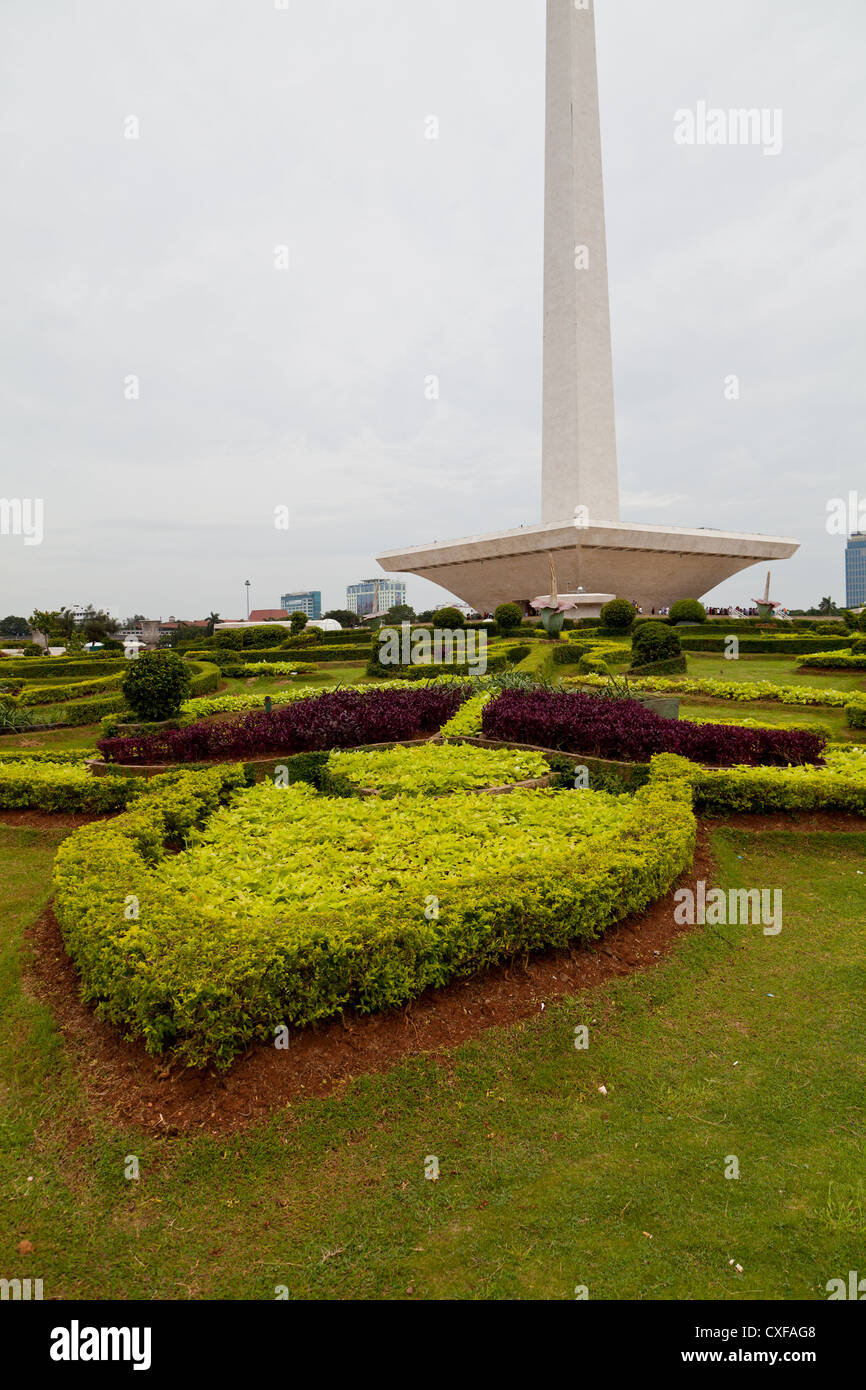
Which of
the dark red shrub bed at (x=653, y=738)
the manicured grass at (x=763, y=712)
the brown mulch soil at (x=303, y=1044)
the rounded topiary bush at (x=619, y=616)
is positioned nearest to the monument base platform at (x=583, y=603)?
the rounded topiary bush at (x=619, y=616)

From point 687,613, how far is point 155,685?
21.0 metres

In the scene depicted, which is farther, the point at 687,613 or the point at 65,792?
the point at 687,613

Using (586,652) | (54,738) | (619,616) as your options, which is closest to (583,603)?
(619,616)

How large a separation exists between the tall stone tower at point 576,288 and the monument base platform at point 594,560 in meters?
2.39

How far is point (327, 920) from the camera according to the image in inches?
151

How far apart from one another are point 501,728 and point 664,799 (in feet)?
9.94

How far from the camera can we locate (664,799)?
6.25 meters

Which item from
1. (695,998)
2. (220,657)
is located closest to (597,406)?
(220,657)

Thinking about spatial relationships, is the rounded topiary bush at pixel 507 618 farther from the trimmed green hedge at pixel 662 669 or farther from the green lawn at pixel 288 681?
the trimmed green hedge at pixel 662 669

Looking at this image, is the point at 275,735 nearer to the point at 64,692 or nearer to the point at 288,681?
the point at 64,692

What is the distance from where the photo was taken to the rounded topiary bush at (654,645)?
637 inches

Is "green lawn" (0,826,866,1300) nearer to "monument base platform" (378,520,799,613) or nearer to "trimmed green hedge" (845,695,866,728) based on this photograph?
"trimmed green hedge" (845,695,866,728)

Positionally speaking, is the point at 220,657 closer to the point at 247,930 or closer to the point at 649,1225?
the point at 247,930

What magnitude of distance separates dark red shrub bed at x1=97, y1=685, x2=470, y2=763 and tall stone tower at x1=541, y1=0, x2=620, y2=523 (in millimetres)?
25960
